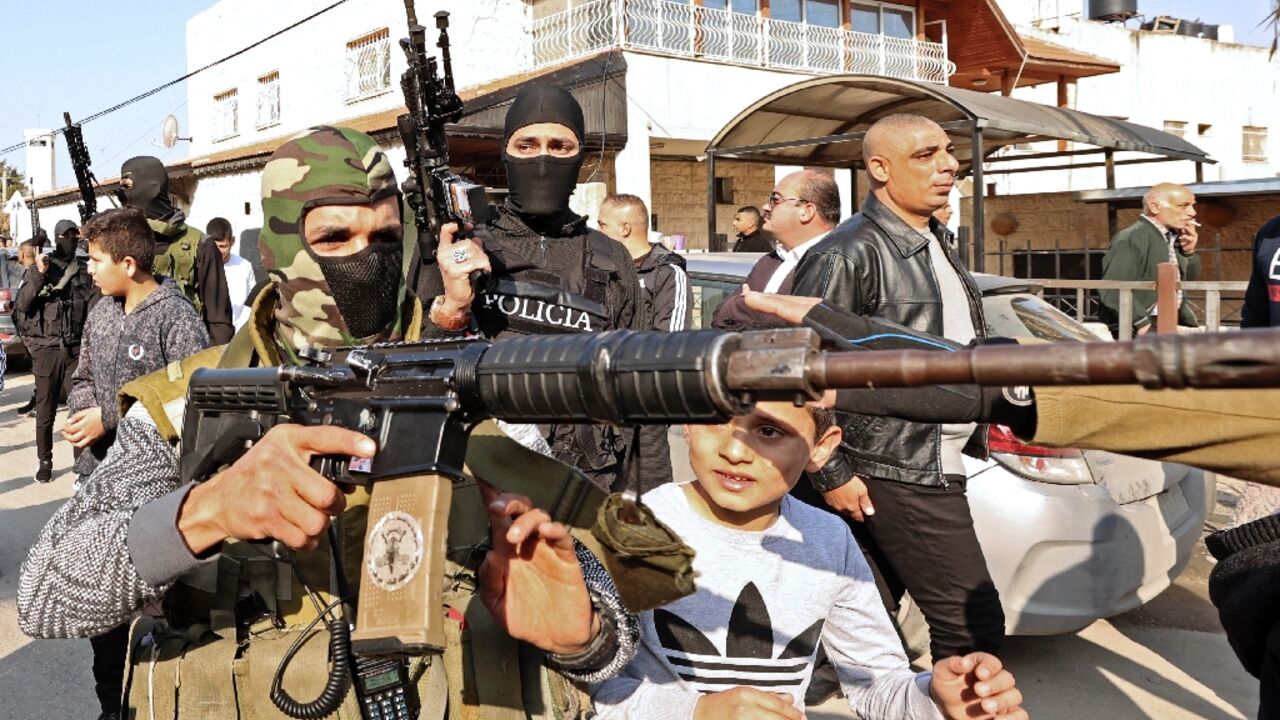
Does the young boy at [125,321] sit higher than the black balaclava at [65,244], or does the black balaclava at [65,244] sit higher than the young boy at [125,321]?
the black balaclava at [65,244]

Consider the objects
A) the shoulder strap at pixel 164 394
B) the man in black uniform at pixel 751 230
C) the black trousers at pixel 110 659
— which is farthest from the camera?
the man in black uniform at pixel 751 230

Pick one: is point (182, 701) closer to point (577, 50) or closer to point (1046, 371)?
point (1046, 371)

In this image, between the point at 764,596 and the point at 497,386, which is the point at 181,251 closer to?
the point at 764,596

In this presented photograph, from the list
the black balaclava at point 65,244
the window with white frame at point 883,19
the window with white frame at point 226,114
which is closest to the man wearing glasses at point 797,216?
the black balaclava at point 65,244

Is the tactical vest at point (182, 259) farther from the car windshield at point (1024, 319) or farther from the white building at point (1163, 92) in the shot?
the white building at point (1163, 92)

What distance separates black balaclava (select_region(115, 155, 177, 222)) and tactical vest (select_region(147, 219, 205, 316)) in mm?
166

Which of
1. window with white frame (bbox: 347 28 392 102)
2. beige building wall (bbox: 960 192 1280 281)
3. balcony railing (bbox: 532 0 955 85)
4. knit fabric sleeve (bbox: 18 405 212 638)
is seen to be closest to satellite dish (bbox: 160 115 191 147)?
window with white frame (bbox: 347 28 392 102)

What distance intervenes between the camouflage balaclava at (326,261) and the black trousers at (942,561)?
175cm

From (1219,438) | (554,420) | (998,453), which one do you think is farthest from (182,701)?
(998,453)

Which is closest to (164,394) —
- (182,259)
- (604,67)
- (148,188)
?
(182,259)

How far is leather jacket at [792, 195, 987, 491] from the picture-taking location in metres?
3.30

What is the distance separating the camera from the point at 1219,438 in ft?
4.75

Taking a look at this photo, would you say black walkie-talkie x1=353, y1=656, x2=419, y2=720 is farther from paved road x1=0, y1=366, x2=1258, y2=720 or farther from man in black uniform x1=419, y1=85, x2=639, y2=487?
paved road x1=0, y1=366, x2=1258, y2=720

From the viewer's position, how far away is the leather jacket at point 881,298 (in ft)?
10.8
